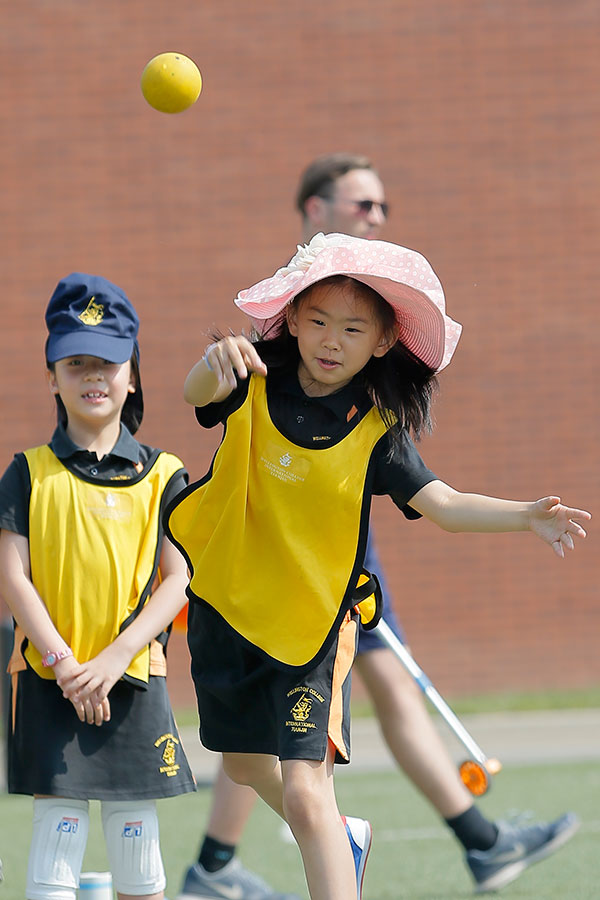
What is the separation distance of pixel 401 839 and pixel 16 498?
300 cm

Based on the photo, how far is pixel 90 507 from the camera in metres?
3.85

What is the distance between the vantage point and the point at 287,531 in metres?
3.42

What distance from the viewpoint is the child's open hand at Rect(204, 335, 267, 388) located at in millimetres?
3216

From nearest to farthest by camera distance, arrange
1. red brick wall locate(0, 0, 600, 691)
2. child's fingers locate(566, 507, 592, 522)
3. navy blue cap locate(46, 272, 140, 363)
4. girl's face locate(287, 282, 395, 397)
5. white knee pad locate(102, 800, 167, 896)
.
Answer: child's fingers locate(566, 507, 592, 522), girl's face locate(287, 282, 395, 397), white knee pad locate(102, 800, 167, 896), navy blue cap locate(46, 272, 140, 363), red brick wall locate(0, 0, 600, 691)

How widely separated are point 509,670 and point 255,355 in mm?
7726

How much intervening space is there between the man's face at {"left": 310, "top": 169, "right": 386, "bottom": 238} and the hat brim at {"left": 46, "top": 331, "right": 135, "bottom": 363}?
178cm

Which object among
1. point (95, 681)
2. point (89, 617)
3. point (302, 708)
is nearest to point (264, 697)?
point (302, 708)

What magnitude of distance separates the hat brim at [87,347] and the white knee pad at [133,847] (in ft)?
4.12

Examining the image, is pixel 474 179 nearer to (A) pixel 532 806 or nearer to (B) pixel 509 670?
(B) pixel 509 670

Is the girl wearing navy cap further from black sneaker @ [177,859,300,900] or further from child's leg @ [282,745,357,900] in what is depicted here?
black sneaker @ [177,859,300,900]

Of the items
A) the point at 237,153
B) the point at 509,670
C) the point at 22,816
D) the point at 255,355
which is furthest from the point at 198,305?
the point at 255,355

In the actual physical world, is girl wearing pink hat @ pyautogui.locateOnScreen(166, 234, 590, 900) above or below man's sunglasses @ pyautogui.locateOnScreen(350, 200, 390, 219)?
below

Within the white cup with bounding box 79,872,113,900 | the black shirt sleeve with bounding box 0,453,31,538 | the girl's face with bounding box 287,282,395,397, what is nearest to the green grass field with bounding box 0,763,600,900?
the white cup with bounding box 79,872,113,900

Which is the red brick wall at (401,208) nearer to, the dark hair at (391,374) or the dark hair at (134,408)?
the dark hair at (134,408)
